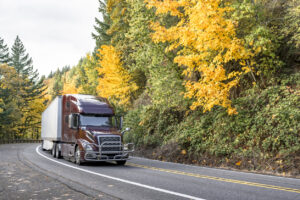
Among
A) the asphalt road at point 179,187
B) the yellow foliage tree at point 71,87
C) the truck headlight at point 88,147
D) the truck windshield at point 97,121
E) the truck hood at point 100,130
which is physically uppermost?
the yellow foliage tree at point 71,87

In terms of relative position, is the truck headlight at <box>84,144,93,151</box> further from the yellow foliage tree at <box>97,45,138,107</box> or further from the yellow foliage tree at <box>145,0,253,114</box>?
the yellow foliage tree at <box>97,45,138,107</box>

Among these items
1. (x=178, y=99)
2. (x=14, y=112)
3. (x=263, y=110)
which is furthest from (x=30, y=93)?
(x=263, y=110)

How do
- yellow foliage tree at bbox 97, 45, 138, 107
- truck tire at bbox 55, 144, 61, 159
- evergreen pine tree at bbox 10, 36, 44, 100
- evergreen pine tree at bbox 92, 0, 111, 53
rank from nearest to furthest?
truck tire at bbox 55, 144, 61, 159
yellow foliage tree at bbox 97, 45, 138, 107
evergreen pine tree at bbox 92, 0, 111, 53
evergreen pine tree at bbox 10, 36, 44, 100

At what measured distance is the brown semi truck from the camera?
12734 millimetres

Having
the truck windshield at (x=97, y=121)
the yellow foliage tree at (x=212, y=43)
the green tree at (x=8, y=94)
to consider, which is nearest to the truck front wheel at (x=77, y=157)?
the truck windshield at (x=97, y=121)

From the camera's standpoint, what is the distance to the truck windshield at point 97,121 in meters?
13.8

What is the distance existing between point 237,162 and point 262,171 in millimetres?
1353

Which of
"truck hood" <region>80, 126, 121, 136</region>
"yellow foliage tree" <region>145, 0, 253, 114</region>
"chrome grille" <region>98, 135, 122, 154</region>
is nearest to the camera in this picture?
"yellow foliage tree" <region>145, 0, 253, 114</region>

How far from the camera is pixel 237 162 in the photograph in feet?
40.0

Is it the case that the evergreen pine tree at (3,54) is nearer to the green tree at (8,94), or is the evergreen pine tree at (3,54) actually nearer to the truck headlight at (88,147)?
the green tree at (8,94)

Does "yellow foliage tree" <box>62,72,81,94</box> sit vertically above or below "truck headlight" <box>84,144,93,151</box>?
above

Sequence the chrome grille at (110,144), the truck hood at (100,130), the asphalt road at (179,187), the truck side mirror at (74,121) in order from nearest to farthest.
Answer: the asphalt road at (179,187)
the chrome grille at (110,144)
the truck hood at (100,130)
the truck side mirror at (74,121)

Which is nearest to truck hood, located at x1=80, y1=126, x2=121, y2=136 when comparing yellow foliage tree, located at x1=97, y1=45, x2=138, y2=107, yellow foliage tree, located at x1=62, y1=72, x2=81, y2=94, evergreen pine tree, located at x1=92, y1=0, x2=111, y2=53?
yellow foliage tree, located at x1=97, y1=45, x2=138, y2=107

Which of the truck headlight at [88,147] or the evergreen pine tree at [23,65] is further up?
the evergreen pine tree at [23,65]
